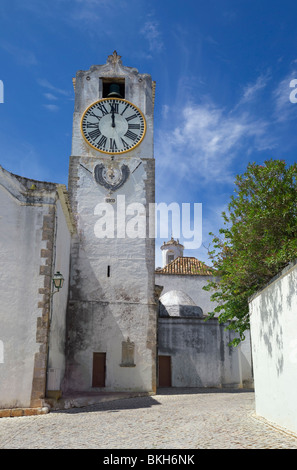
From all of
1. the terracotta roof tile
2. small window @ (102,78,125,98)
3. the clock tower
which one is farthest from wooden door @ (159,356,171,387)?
small window @ (102,78,125,98)

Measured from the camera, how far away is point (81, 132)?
19.0 meters

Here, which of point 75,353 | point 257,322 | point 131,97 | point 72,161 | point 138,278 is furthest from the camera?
point 131,97

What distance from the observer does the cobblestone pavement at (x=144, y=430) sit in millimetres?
6391

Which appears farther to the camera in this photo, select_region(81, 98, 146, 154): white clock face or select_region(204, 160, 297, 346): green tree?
select_region(81, 98, 146, 154): white clock face

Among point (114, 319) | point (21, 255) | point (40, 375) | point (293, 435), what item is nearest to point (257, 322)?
point (293, 435)

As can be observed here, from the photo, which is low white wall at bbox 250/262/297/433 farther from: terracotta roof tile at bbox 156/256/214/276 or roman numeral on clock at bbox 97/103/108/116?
terracotta roof tile at bbox 156/256/214/276

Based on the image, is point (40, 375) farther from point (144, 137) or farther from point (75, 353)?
point (144, 137)

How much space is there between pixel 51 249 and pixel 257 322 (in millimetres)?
5837

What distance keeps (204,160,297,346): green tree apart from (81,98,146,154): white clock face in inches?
387

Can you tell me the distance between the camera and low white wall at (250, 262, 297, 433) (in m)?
7.40

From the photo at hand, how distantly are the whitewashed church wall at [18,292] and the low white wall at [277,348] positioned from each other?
5.62 m

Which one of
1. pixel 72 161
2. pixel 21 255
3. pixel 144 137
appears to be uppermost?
pixel 144 137

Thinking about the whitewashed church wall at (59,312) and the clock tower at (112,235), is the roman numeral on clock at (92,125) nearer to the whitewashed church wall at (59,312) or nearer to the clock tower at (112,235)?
the clock tower at (112,235)

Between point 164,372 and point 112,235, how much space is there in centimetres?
756
